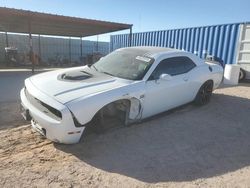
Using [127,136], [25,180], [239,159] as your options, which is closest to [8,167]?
[25,180]

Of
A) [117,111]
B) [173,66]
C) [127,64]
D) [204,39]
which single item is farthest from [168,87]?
[204,39]

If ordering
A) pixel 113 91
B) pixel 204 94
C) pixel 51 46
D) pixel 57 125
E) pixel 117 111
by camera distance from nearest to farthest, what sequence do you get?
1. pixel 57 125
2. pixel 113 91
3. pixel 117 111
4. pixel 204 94
5. pixel 51 46

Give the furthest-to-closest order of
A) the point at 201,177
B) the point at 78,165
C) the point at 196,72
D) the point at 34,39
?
1. the point at 34,39
2. the point at 196,72
3. the point at 78,165
4. the point at 201,177

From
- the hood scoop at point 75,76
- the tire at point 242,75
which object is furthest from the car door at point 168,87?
the tire at point 242,75

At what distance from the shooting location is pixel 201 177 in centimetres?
314

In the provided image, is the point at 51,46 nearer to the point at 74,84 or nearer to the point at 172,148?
the point at 74,84

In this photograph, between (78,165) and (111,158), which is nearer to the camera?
(78,165)

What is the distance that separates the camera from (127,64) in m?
4.89

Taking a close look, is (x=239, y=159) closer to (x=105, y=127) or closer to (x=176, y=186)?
(x=176, y=186)

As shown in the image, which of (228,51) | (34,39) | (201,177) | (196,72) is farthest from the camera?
(34,39)

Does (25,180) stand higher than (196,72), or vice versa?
(196,72)

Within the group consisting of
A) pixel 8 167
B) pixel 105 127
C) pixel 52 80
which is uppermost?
pixel 52 80

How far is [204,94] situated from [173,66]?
1.54m

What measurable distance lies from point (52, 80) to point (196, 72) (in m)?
3.34
